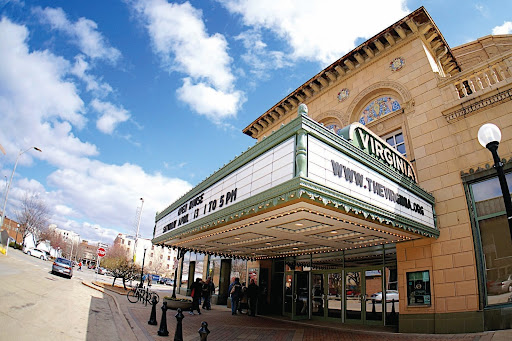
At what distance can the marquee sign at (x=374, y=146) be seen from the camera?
7.80 meters

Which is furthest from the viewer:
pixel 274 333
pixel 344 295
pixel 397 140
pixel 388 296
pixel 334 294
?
pixel 334 294

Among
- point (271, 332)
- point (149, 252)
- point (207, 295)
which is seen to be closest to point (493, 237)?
point (271, 332)

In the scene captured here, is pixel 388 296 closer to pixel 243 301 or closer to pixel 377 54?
pixel 243 301

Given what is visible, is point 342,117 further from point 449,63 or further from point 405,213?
point 405,213

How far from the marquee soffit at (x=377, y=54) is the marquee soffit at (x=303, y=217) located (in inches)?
284

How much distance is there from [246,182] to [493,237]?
7510 millimetres

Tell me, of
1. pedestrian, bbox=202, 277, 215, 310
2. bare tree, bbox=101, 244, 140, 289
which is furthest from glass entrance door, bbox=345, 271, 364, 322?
bare tree, bbox=101, 244, 140, 289

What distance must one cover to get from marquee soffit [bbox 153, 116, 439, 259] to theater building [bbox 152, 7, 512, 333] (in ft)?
0.13

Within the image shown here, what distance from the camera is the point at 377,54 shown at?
45.4 feet

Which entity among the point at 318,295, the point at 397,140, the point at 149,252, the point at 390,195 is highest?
the point at 397,140

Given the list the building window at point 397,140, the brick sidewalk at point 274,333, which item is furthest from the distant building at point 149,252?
the building window at point 397,140

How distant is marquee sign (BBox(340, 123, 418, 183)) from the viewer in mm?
7801

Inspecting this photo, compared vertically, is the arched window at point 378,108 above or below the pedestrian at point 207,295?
above

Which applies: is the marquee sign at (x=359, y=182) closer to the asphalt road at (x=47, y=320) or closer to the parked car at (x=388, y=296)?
the parked car at (x=388, y=296)
